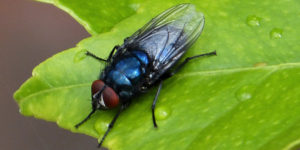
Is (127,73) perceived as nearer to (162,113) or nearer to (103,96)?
(103,96)

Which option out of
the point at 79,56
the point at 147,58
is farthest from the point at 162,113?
the point at 147,58

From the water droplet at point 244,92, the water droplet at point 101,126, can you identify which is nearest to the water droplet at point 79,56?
the water droplet at point 101,126

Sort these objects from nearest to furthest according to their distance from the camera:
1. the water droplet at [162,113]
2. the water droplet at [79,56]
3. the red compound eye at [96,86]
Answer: the water droplet at [162,113]
the water droplet at [79,56]
the red compound eye at [96,86]

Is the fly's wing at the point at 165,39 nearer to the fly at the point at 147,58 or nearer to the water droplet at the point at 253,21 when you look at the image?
the fly at the point at 147,58

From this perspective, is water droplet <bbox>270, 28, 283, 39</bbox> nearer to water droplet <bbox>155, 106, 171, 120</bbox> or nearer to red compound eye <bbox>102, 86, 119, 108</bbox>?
water droplet <bbox>155, 106, 171, 120</bbox>

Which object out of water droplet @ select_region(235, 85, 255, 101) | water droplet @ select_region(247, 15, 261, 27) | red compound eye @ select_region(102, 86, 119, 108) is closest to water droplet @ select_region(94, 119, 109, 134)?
red compound eye @ select_region(102, 86, 119, 108)
